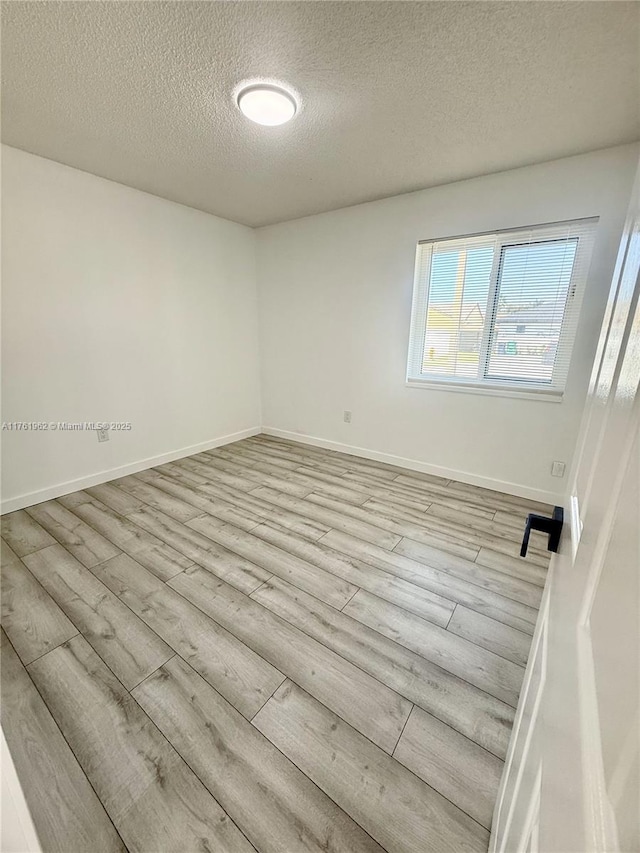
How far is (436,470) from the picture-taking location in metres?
3.11

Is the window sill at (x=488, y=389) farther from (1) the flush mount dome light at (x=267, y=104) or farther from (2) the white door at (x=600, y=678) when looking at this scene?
(2) the white door at (x=600, y=678)

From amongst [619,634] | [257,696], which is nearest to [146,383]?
[257,696]

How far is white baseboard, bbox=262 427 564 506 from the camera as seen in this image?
265 centimetres

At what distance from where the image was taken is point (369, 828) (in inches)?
36.8

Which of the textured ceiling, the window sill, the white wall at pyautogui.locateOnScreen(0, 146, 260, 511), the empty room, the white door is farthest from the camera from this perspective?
the window sill

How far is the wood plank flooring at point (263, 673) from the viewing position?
3.16ft

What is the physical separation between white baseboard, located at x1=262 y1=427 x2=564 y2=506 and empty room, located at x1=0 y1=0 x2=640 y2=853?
0.09 ft

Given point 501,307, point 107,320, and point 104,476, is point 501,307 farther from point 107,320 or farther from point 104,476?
point 104,476

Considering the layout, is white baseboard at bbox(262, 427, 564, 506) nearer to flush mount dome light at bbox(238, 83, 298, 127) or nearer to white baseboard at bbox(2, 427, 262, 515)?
white baseboard at bbox(2, 427, 262, 515)

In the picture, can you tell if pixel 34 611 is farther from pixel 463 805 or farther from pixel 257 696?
pixel 463 805

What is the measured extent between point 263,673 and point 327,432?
8.63 ft

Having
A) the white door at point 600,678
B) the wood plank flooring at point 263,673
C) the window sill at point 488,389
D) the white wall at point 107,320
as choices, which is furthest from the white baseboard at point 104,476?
the white door at point 600,678

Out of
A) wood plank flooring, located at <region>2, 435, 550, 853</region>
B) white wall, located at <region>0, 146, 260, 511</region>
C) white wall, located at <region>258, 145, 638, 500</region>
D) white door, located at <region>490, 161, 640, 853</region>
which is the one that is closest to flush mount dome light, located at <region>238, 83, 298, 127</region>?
white wall, located at <region>258, 145, 638, 500</region>

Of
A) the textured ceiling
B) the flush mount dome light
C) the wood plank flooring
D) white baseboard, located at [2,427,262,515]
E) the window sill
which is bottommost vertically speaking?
the wood plank flooring
